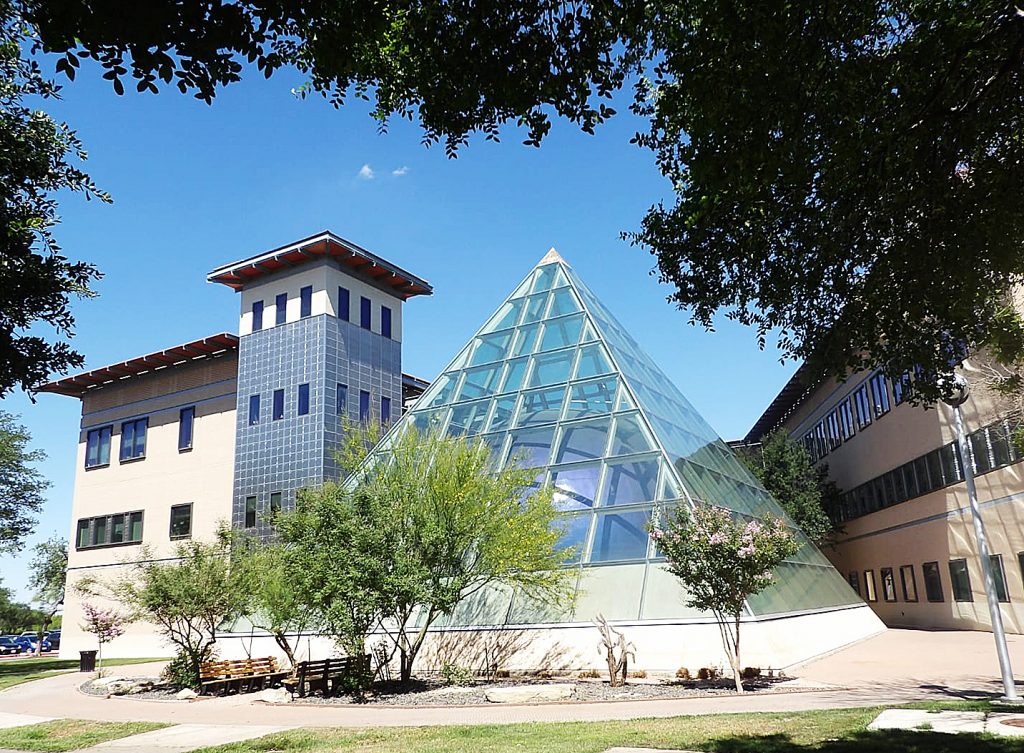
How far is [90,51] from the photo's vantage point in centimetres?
509

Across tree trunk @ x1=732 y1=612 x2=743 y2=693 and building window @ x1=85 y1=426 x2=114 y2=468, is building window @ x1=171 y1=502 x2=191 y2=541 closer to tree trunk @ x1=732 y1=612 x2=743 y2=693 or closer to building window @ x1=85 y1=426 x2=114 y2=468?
building window @ x1=85 y1=426 x2=114 y2=468

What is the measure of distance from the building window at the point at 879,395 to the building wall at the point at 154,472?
30.8 metres

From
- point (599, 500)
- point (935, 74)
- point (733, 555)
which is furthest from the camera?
point (599, 500)

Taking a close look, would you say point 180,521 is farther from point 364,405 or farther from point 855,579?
point 855,579

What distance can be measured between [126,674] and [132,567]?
12.8 meters

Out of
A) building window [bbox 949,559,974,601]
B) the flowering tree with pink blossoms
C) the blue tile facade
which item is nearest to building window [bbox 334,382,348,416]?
the blue tile facade

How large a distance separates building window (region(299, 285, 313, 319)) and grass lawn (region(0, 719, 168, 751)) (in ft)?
68.9

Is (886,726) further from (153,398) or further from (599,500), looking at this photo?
(153,398)

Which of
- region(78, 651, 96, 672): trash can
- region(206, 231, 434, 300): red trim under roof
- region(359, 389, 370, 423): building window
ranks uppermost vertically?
region(206, 231, 434, 300): red trim under roof

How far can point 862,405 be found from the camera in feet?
142

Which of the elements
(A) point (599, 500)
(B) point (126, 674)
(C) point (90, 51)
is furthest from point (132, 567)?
(C) point (90, 51)

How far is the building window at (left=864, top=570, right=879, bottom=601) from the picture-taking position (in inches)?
1692

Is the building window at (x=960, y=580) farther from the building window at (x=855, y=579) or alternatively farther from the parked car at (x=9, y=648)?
the parked car at (x=9, y=648)

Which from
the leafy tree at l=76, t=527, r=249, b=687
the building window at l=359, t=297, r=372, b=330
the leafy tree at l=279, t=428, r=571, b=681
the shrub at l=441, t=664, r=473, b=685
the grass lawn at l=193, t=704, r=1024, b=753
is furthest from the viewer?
the building window at l=359, t=297, r=372, b=330
